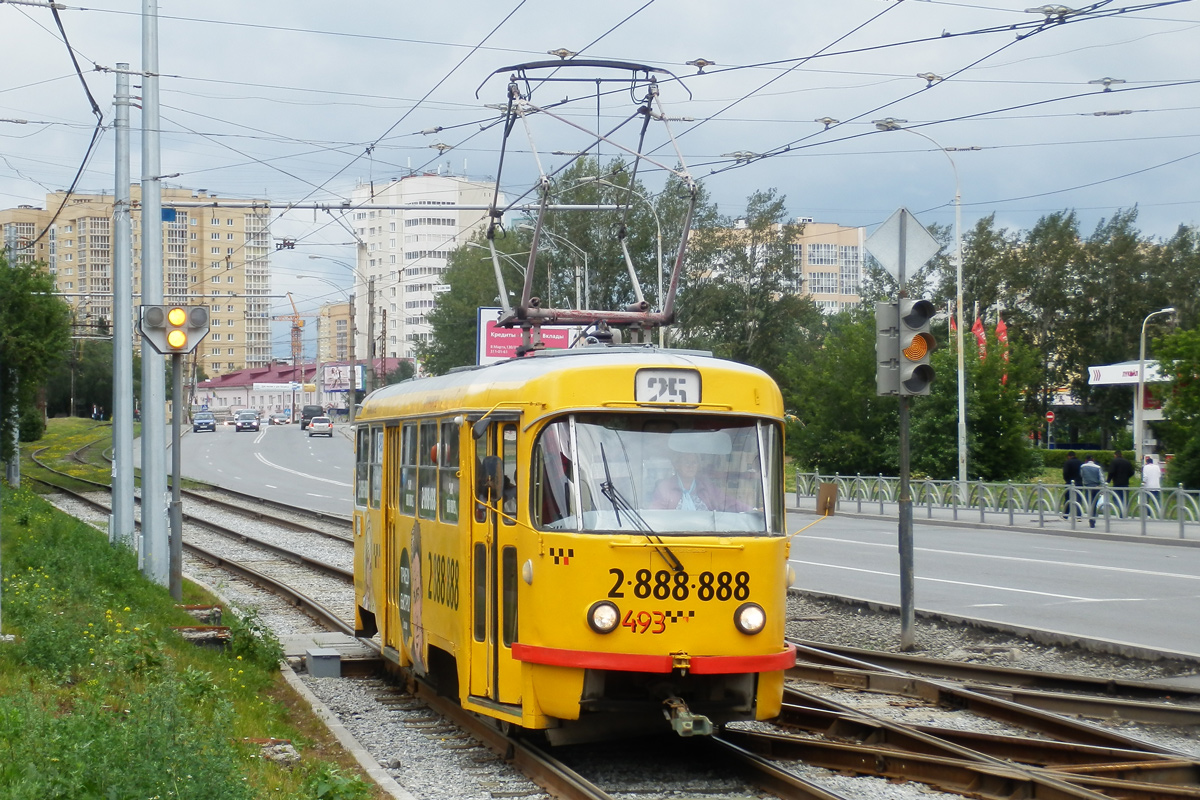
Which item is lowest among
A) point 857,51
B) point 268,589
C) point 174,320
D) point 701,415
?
point 268,589

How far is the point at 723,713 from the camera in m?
8.12

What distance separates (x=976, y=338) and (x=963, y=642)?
3054 centimetres

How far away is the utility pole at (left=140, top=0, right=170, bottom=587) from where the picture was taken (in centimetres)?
1658

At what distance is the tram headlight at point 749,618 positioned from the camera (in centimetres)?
783

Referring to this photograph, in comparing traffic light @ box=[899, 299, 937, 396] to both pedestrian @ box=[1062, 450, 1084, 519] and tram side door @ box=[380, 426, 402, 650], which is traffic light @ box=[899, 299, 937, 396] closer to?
tram side door @ box=[380, 426, 402, 650]

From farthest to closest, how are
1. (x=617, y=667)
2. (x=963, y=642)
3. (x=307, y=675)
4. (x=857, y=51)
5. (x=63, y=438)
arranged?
(x=63, y=438) < (x=857, y=51) < (x=963, y=642) < (x=307, y=675) < (x=617, y=667)

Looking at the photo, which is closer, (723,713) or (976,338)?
(723,713)

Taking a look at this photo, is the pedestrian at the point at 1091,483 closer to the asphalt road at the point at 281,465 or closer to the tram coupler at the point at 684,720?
the asphalt road at the point at 281,465

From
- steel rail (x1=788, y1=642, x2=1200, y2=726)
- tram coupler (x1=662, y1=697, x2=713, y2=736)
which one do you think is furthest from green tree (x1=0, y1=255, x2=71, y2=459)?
tram coupler (x1=662, y1=697, x2=713, y2=736)

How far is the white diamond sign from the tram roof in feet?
15.5

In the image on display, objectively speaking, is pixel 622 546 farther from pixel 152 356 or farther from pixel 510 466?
pixel 152 356

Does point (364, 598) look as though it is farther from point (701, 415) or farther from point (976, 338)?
Result: point (976, 338)

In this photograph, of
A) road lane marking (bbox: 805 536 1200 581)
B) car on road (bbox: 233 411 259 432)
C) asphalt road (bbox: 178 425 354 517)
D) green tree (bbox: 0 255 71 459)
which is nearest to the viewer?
road lane marking (bbox: 805 536 1200 581)

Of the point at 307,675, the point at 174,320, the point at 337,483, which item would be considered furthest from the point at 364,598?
the point at 337,483
